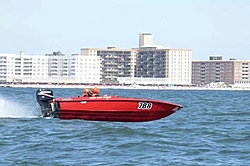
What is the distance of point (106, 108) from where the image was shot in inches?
1185

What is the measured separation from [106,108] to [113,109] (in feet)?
0.93

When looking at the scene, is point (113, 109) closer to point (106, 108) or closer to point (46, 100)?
point (106, 108)

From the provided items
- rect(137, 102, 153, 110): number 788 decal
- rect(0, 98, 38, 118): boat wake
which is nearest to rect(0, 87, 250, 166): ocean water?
rect(137, 102, 153, 110): number 788 decal

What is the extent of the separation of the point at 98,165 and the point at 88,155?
61.3 inches

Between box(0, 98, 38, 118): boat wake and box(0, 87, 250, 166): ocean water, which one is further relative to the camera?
box(0, 98, 38, 118): boat wake

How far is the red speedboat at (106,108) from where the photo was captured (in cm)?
2995

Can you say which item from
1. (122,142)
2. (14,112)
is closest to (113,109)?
(122,142)

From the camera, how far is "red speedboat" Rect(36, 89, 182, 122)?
30.0 metres

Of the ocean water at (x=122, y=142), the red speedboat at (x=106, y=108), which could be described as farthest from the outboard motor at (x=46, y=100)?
the ocean water at (x=122, y=142)

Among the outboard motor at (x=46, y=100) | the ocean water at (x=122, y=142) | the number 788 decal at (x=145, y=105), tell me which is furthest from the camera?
the outboard motor at (x=46, y=100)

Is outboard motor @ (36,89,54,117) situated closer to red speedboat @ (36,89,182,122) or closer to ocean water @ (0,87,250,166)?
red speedboat @ (36,89,182,122)

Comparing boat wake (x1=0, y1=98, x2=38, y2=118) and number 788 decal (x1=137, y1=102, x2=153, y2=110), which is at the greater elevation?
number 788 decal (x1=137, y1=102, x2=153, y2=110)

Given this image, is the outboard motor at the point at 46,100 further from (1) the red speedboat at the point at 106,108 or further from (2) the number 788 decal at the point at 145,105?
(2) the number 788 decal at the point at 145,105

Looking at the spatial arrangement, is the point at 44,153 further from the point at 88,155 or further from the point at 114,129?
the point at 114,129
